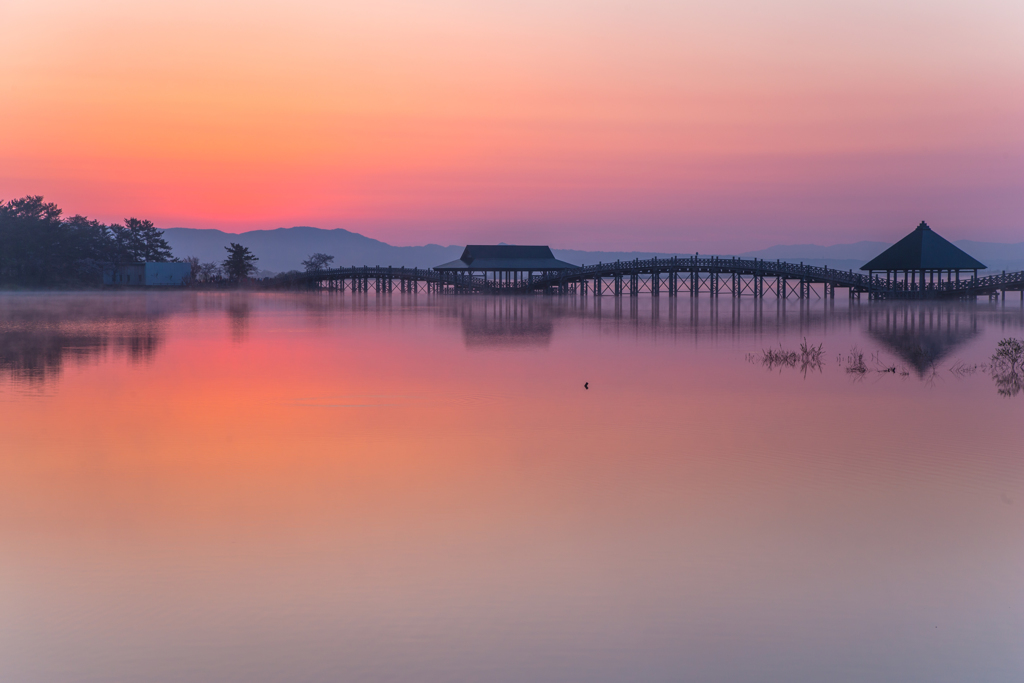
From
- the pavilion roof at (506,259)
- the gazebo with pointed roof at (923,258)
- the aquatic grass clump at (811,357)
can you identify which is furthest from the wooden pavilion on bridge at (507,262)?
the aquatic grass clump at (811,357)

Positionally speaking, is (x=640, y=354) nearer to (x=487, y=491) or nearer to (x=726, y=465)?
(x=726, y=465)

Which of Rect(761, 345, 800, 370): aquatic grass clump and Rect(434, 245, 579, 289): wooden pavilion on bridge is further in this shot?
Rect(434, 245, 579, 289): wooden pavilion on bridge

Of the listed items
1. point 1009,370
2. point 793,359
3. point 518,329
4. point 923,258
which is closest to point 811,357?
point 793,359

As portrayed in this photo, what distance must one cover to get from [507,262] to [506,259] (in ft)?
2.76

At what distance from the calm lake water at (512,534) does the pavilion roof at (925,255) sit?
54.8 meters

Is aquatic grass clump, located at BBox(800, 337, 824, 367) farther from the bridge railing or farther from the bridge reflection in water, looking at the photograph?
the bridge railing

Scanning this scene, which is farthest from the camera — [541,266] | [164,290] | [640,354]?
[164,290]

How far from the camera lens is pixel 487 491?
36.4ft

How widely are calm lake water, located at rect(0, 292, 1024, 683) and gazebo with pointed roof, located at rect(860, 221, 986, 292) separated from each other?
54.9 metres

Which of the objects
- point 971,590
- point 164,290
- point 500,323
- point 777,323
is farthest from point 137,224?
point 971,590

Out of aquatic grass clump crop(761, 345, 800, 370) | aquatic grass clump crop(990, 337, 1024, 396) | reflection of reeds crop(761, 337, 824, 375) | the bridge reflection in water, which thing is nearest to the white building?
the bridge reflection in water

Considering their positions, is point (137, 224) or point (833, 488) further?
point (137, 224)

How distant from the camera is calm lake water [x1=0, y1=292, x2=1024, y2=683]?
6.69 metres

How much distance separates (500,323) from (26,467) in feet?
118
